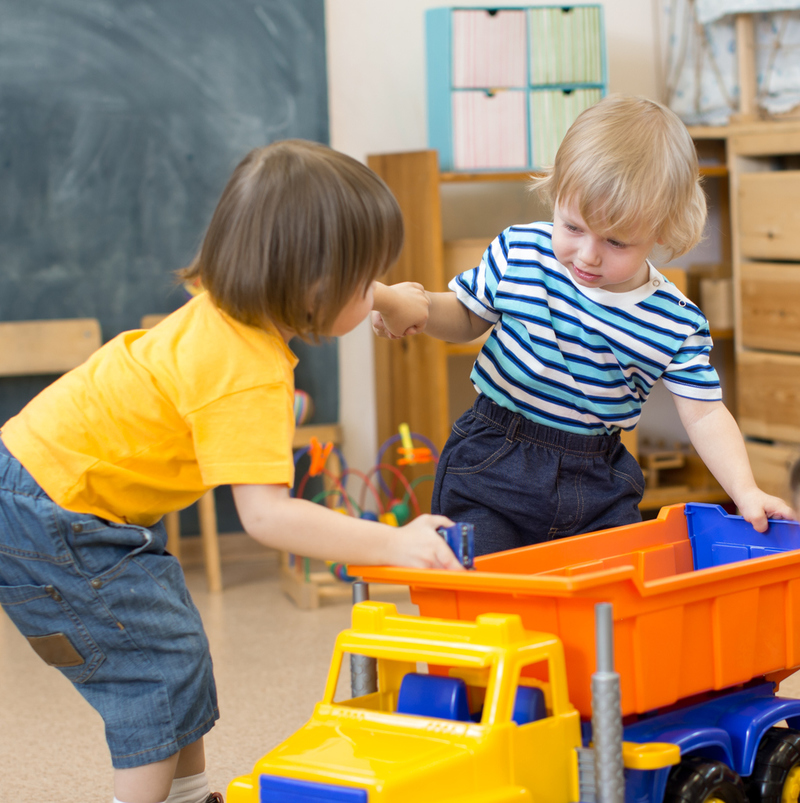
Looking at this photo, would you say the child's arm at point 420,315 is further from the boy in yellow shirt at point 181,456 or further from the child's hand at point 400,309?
the boy in yellow shirt at point 181,456

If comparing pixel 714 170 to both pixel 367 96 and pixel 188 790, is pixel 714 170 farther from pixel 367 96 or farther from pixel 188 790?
pixel 188 790

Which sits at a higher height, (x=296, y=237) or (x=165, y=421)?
(x=296, y=237)

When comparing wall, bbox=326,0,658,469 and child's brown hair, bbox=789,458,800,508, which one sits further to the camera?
wall, bbox=326,0,658,469

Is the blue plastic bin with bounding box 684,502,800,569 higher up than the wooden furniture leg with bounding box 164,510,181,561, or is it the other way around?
the blue plastic bin with bounding box 684,502,800,569

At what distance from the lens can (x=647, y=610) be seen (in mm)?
844

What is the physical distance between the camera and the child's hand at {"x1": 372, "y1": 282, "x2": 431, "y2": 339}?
43.5 inches

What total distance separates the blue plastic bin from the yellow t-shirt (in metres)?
0.54

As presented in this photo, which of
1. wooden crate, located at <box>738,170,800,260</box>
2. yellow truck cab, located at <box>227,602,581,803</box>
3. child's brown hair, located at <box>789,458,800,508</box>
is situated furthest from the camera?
wooden crate, located at <box>738,170,800,260</box>

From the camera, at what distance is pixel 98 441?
93 cm

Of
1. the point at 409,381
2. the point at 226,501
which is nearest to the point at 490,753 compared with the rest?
the point at 409,381

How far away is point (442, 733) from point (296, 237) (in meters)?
0.41

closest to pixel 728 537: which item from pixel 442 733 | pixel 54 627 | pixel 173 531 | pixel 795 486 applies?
pixel 795 486

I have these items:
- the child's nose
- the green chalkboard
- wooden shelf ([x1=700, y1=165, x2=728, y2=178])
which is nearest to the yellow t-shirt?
the child's nose

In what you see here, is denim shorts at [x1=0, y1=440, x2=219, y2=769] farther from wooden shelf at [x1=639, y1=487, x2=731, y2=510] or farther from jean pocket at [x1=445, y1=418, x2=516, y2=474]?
wooden shelf at [x1=639, y1=487, x2=731, y2=510]
